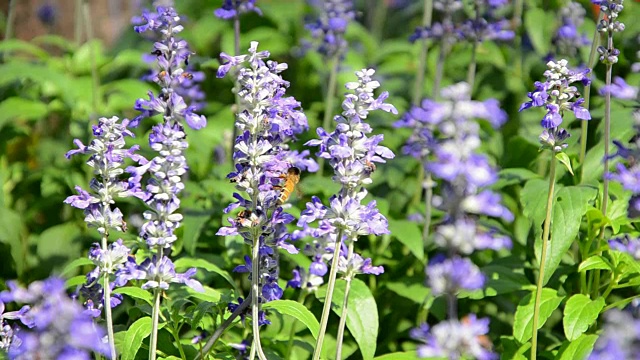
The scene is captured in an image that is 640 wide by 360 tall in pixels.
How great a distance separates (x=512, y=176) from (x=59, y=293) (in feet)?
9.30

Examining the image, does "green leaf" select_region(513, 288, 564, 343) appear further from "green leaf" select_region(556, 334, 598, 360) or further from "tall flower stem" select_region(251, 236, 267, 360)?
"tall flower stem" select_region(251, 236, 267, 360)

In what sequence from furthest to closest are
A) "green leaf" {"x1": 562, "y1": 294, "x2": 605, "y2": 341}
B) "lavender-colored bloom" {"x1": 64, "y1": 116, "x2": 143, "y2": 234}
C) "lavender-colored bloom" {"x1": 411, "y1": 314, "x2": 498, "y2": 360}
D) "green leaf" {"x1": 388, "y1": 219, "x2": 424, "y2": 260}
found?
"green leaf" {"x1": 388, "y1": 219, "x2": 424, "y2": 260}
"green leaf" {"x1": 562, "y1": 294, "x2": 605, "y2": 341}
"lavender-colored bloom" {"x1": 64, "y1": 116, "x2": 143, "y2": 234}
"lavender-colored bloom" {"x1": 411, "y1": 314, "x2": 498, "y2": 360}

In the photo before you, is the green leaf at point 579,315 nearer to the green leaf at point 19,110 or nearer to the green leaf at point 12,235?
the green leaf at point 12,235

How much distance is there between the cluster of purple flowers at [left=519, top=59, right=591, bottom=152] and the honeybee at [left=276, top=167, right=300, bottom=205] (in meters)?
1.01

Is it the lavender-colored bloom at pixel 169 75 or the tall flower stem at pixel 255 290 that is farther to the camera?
the lavender-colored bloom at pixel 169 75

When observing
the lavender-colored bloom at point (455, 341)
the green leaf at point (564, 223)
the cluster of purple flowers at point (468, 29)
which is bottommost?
the green leaf at point (564, 223)

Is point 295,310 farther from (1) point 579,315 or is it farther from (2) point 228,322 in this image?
(1) point 579,315

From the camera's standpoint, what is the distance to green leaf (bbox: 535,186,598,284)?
3578 mm

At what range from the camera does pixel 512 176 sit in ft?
14.2

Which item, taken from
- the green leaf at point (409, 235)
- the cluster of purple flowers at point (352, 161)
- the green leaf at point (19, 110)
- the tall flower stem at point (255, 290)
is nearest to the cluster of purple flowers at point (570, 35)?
the green leaf at point (409, 235)

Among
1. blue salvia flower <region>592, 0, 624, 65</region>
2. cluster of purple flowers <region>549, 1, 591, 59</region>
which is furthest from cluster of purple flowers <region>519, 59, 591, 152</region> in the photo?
cluster of purple flowers <region>549, 1, 591, 59</region>

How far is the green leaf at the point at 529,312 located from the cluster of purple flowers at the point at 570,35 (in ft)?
7.46

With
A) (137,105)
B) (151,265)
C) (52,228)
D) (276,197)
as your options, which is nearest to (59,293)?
(151,265)

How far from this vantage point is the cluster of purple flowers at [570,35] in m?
5.64
